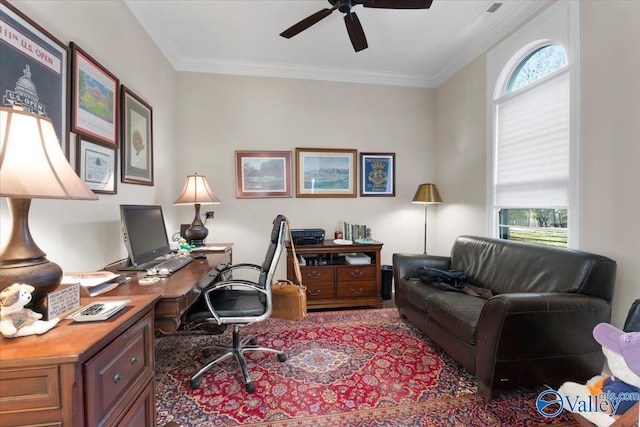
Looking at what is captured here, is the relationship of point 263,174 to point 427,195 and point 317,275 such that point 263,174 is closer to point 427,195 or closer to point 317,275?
point 317,275

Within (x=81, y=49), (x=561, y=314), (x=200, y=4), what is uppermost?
(x=200, y=4)

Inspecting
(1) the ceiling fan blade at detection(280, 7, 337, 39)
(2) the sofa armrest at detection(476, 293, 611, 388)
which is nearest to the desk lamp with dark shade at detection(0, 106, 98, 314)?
(1) the ceiling fan blade at detection(280, 7, 337, 39)

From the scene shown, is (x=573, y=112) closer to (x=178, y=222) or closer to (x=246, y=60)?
(x=246, y=60)

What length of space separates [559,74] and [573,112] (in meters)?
0.38

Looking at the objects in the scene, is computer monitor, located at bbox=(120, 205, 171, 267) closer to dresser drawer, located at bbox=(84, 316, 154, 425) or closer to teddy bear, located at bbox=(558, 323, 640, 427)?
dresser drawer, located at bbox=(84, 316, 154, 425)

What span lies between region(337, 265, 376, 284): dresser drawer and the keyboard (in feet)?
5.56

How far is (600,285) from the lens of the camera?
1.68 m

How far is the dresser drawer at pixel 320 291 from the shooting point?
10.2 ft

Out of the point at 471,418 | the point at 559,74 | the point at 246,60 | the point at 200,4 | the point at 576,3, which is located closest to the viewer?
the point at 471,418

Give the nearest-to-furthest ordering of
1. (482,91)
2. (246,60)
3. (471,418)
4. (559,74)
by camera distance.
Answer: (471,418) < (559,74) < (482,91) < (246,60)

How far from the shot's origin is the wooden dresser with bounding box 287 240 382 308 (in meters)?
3.12

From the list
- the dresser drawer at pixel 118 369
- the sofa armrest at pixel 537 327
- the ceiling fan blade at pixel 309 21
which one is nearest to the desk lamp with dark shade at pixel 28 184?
the dresser drawer at pixel 118 369

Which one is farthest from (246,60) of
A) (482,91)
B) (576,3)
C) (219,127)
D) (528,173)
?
(528,173)

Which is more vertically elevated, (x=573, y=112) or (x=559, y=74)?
(x=559, y=74)
